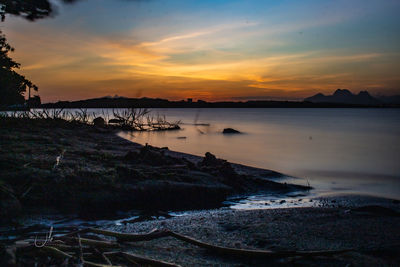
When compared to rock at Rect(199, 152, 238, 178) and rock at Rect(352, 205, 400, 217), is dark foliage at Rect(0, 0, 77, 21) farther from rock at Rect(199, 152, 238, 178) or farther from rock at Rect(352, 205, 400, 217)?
rock at Rect(352, 205, 400, 217)

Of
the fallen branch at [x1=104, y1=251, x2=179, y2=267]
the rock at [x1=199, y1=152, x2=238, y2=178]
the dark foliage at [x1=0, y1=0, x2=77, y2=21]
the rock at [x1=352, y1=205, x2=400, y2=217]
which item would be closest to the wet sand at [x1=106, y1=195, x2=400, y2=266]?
the rock at [x1=352, y1=205, x2=400, y2=217]

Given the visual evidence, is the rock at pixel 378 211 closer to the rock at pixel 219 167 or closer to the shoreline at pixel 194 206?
the shoreline at pixel 194 206

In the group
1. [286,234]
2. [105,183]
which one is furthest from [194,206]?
[286,234]

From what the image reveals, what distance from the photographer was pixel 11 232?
13.1 feet

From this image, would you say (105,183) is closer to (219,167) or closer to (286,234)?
(219,167)

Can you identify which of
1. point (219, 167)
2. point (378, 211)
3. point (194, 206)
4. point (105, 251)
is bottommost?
point (194, 206)

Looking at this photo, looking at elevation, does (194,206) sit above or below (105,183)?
below

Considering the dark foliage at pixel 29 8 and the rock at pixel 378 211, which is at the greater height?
the dark foliage at pixel 29 8

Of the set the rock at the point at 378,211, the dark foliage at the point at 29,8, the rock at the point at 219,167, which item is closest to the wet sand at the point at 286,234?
the rock at the point at 378,211

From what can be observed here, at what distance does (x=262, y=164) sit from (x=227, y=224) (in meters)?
8.72

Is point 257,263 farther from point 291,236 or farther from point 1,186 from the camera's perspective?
point 1,186

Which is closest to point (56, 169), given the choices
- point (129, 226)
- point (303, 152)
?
point (129, 226)

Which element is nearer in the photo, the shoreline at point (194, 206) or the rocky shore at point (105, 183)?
the shoreline at point (194, 206)

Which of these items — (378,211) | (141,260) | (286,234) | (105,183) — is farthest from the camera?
(105,183)
